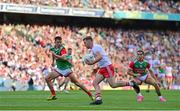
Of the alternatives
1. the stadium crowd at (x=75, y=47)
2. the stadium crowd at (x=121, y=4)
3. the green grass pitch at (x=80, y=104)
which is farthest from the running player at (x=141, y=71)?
the stadium crowd at (x=121, y=4)

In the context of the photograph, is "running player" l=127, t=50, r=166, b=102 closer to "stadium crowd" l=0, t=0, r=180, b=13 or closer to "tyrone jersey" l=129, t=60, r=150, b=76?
"tyrone jersey" l=129, t=60, r=150, b=76

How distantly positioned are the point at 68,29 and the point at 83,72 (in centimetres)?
565

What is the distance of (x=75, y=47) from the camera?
162 ft

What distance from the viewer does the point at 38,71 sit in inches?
1737

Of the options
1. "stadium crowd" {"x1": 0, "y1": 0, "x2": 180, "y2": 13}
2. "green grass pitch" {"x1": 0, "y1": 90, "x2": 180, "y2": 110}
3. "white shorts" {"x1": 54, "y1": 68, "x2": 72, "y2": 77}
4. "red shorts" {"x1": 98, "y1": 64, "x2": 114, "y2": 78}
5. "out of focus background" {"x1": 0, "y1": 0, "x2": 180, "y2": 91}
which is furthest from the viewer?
"stadium crowd" {"x1": 0, "y1": 0, "x2": 180, "y2": 13}

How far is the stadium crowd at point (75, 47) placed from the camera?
43.7m

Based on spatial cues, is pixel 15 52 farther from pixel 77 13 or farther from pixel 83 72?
pixel 77 13

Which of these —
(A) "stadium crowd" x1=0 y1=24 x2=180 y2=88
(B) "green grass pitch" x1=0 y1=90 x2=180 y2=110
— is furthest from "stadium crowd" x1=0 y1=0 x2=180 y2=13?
(B) "green grass pitch" x1=0 y1=90 x2=180 y2=110

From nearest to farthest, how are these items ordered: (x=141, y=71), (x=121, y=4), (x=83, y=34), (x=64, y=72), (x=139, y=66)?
(x=64, y=72), (x=139, y=66), (x=141, y=71), (x=83, y=34), (x=121, y=4)

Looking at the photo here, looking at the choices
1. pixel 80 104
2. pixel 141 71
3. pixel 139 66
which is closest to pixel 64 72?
pixel 80 104

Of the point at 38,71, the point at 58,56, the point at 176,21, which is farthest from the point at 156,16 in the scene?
the point at 58,56

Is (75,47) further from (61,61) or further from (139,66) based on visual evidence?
(61,61)

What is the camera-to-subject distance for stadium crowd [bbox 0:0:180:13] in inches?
1966

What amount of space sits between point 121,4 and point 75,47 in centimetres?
805
